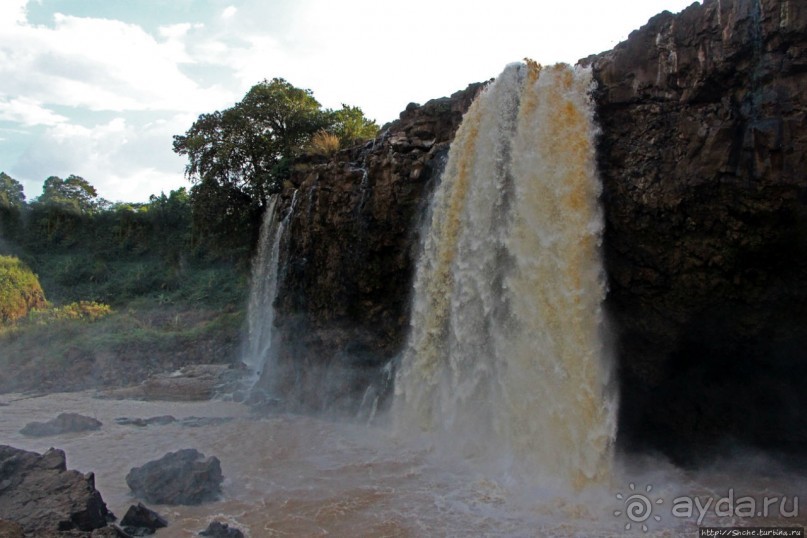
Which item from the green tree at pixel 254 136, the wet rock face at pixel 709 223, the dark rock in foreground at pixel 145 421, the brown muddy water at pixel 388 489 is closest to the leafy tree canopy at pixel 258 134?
the green tree at pixel 254 136

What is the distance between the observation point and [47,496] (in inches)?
318

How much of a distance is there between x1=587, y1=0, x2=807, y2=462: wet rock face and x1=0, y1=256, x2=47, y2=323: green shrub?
83.9 feet

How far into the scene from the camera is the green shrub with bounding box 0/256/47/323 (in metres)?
26.5

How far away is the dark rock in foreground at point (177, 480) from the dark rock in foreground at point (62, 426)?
4816mm

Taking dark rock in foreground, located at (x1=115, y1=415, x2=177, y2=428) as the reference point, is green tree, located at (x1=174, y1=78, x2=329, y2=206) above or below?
above

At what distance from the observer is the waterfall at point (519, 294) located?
1013 centimetres

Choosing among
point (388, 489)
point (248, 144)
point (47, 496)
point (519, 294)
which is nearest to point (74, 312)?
point (248, 144)

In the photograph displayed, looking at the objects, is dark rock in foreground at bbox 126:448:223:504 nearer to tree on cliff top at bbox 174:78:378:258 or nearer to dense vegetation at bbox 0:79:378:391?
dense vegetation at bbox 0:79:378:391

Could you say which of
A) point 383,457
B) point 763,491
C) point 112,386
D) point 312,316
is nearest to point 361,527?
point 383,457

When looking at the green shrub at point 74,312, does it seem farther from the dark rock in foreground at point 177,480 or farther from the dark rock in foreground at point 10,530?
the dark rock in foreground at point 10,530

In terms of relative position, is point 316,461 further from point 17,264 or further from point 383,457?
point 17,264

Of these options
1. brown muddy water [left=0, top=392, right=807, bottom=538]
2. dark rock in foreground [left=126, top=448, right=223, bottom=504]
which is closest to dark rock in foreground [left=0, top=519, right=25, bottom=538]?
brown muddy water [left=0, top=392, right=807, bottom=538]

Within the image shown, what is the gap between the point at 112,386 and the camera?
20.3 meters

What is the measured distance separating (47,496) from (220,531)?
2314 mm
